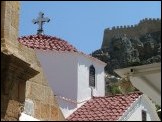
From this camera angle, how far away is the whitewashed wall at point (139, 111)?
1578cm

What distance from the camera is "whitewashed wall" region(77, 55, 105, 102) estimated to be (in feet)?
60.1

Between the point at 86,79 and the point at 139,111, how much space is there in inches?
103

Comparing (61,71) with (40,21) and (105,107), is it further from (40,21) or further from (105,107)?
(105,107)

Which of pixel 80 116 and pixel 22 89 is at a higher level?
pixel 80 116

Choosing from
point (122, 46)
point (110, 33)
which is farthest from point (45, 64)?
point (110, 33)

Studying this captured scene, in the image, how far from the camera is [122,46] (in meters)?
64.4

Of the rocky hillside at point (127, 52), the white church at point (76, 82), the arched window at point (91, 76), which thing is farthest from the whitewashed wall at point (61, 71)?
the rocky hillside at point (127, 52)

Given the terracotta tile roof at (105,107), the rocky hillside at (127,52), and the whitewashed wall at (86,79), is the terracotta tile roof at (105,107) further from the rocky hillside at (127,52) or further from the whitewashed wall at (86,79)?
the rocky hillside at (127,52)

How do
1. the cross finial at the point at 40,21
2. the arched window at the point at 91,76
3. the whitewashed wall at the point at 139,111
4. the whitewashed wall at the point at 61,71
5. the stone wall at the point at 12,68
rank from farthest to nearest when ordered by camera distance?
the arched window at the point at 91,76 → the cross finial at the point at 40,21 → the whitewashed wall at the point at 61,71 → the whitewashed wall at the point at 139,111 → the stone wall at the point at 12,68

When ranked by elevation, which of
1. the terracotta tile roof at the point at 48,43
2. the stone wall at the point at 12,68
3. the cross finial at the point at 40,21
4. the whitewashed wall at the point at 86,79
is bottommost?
the stone wall at the point at 12,68

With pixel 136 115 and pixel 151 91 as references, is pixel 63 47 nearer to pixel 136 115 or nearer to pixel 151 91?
pixel 136 115

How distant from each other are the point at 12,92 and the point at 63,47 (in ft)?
39.3

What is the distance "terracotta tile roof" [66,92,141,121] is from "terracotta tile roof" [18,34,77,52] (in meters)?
2.27

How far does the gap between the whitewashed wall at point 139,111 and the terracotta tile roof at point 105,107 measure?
213 millimetres
